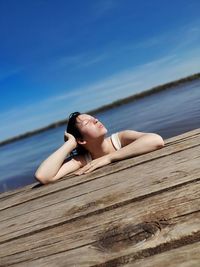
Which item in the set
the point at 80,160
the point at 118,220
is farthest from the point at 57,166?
the point at 118,220

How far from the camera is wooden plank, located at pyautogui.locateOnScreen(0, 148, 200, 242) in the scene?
224 centimetres

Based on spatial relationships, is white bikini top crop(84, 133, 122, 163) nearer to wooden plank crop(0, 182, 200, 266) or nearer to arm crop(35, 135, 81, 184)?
arm crop(35, 135, 81, 184)

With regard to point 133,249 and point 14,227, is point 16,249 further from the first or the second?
point 133,249

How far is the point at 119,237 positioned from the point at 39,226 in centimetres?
72

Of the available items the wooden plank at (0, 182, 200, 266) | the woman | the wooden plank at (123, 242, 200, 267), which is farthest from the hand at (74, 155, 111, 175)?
the wooden plank at (123, 242, 200, 267)

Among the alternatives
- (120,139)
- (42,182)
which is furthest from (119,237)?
(120,139)

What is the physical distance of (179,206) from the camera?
5.93 feet

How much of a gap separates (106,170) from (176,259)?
1.95m

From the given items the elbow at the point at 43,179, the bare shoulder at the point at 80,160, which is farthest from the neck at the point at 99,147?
the elbow at the point at 43,179

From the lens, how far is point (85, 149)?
4203 mm

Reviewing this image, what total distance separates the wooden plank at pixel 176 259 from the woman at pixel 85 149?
2069 millimetres

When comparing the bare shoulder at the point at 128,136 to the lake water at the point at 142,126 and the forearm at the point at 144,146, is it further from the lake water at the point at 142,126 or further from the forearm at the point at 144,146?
the lake water at the point at 142,126

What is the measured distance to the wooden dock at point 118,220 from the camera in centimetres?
155

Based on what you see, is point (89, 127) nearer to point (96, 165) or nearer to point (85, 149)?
point (85, 149)
